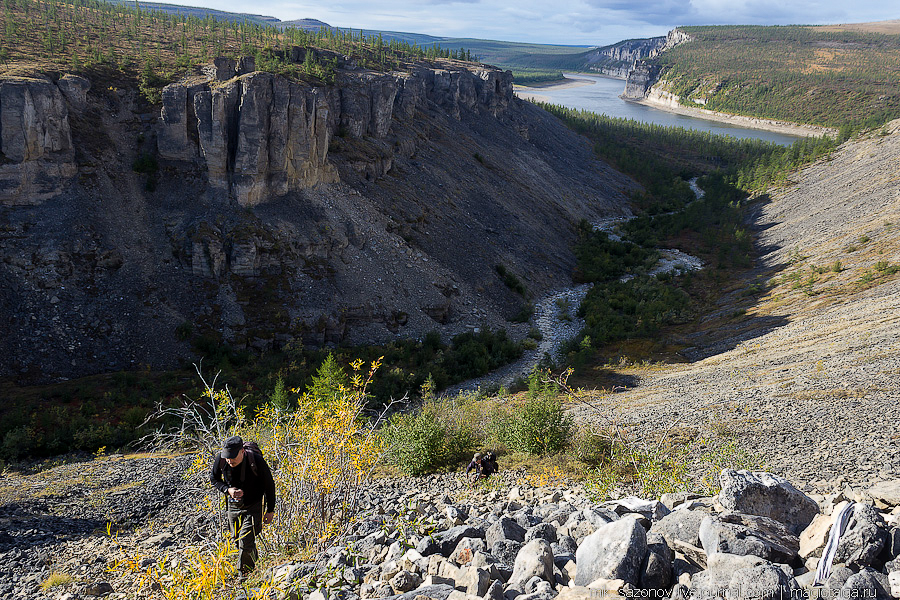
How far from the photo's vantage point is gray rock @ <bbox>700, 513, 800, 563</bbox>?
447 cm

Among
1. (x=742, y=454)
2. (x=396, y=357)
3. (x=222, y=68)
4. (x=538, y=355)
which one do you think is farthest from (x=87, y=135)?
(x=742, y=454)

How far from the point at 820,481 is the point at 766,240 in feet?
121

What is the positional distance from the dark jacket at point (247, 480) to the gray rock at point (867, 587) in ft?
18.0

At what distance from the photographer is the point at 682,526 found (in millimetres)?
5160

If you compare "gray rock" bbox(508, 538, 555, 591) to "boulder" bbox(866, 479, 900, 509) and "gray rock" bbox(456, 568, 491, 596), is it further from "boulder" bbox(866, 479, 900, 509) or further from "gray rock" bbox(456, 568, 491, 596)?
"boulder" bbox(866, 479, 900, 509)

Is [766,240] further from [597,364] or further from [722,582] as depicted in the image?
[722,582]

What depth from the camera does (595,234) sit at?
42.8 metres

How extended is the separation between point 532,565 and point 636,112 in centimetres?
16111

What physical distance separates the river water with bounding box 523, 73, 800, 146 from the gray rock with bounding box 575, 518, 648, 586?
109 meters

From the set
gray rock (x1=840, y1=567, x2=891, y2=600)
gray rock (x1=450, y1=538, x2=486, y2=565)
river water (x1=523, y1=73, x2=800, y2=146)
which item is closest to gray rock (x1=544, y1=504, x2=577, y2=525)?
gray rock (x1=450, y1=538, x2=486, y2=565)

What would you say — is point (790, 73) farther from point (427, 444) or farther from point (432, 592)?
point (432, 592)

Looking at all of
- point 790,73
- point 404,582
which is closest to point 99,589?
point 404,582

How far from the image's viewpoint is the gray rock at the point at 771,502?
536cm

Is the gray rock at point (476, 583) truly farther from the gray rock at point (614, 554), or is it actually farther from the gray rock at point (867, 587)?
the gray rock at point (867, 587)
